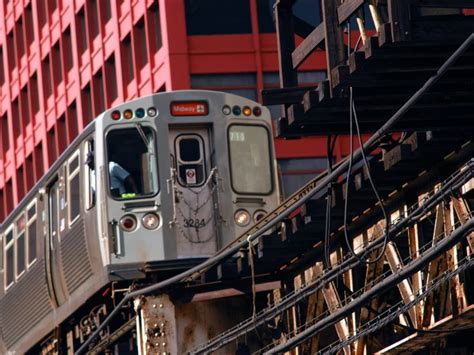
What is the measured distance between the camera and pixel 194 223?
27.4 m

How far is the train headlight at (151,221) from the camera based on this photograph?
89.2ft

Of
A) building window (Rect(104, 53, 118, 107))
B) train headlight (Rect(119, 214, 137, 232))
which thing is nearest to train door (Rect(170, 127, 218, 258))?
train headlight (Rect(119, 214, 137, 232))

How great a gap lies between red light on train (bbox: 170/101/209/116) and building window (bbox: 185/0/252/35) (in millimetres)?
25880

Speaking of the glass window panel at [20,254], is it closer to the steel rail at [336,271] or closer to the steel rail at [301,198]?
the steel rail at [301,198]

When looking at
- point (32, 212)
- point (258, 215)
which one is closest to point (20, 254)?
point (32, 212)

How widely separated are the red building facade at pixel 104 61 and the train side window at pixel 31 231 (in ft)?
70.1

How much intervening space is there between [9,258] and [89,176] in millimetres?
6757

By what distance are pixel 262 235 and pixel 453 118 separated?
621 cm

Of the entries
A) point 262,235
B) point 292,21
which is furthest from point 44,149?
point 292,21

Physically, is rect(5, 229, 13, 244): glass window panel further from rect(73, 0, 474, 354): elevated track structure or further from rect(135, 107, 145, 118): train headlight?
rect(73, 0, 474, 354): elevated track structure

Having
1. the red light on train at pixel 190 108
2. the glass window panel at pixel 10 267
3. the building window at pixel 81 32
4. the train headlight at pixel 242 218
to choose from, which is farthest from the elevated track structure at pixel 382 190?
the building window at pixel 81 32

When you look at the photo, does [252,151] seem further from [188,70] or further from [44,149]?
[44,149]

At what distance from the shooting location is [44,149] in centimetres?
6500

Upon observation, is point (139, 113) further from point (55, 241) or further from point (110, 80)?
point (110, 80)
